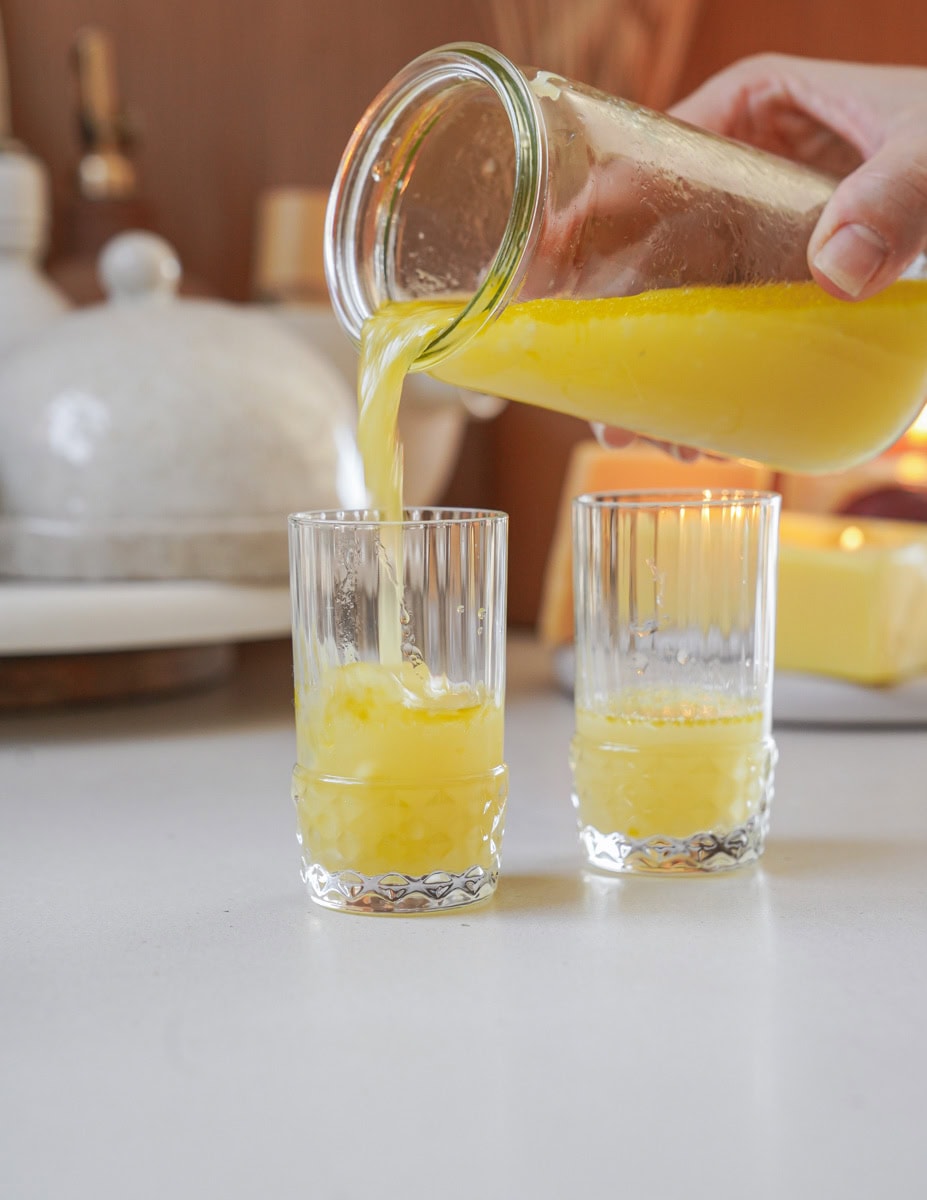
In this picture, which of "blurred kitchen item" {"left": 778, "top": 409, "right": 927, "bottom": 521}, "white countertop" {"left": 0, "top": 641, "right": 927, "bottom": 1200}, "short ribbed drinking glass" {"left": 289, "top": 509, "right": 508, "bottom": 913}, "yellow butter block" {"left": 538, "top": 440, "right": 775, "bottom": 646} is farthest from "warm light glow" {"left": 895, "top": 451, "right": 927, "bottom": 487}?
"short ribbed drinking glass" {"left": 289, "top": 509, "right": 508, "bottom": 913}

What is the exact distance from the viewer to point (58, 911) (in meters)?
0.71

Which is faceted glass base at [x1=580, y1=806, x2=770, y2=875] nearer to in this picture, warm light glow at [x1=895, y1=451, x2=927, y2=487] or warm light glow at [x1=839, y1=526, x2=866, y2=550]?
warm light glow at [x1=839, y1=526, x2=866, y2=550]

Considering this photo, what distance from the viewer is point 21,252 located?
4.66 feet

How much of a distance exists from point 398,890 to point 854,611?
0.54 metres

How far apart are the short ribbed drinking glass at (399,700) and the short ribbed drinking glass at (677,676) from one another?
0.08m

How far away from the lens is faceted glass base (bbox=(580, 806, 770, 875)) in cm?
75

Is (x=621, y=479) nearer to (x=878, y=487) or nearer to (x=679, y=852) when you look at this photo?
(x=878, y=487)

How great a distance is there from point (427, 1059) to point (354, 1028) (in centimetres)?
4

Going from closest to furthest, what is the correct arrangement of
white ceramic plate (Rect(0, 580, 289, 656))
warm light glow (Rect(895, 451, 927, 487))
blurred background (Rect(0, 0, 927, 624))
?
white ceramic plate (Rect(0, 580, 289, 656)) < warm light glow (Rect(895, 451, 927, 487)) < blurred background (Rect(0, 0, 927, 624))

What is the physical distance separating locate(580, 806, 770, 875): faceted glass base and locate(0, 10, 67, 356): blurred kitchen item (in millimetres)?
829

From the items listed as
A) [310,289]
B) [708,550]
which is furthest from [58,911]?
[310,289]

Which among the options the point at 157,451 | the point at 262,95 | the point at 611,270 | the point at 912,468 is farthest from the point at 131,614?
the point at 262,95

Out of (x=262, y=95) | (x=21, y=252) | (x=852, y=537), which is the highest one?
(x=262, y=95)

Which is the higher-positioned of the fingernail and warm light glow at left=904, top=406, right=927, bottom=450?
the fingernail
